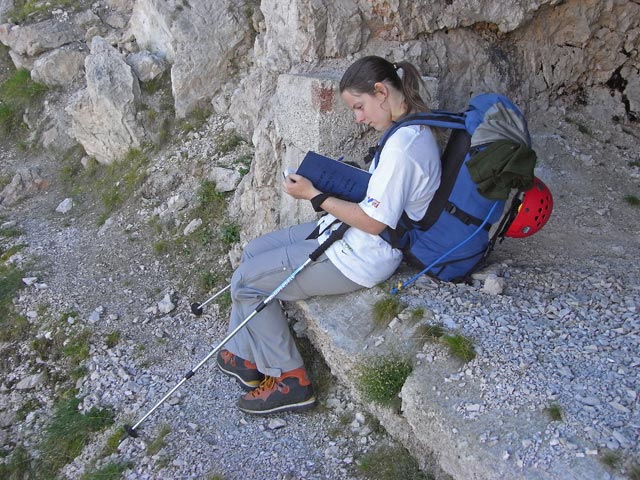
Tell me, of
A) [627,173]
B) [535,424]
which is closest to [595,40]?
[627,173]

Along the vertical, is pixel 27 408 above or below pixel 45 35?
below

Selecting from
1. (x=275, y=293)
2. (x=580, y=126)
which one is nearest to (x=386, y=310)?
(x=275, y=293)

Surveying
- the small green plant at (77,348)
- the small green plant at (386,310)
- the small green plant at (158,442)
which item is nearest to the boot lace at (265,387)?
the small green plant at (158,442)

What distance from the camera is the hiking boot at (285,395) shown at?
5824 millimetres

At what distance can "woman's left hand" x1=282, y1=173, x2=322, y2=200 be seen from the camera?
529cm

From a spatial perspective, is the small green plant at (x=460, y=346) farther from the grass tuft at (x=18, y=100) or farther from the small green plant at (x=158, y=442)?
the grass tuft at (x=18, y=100)

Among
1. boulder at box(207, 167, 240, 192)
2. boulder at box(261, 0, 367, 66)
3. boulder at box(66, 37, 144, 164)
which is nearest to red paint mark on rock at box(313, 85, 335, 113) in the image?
boulder at box(261, 0, 367, 66)

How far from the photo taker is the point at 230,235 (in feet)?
28.1

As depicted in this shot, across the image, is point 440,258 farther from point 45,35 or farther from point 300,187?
point 45,35

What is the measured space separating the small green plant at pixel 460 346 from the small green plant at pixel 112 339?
15.3 ft

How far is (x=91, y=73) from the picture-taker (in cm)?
1081

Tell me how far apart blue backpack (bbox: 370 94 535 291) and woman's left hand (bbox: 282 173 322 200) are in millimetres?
630

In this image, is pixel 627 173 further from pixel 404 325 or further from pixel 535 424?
pixel 535 424

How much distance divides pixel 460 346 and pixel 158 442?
3141 millimetres
